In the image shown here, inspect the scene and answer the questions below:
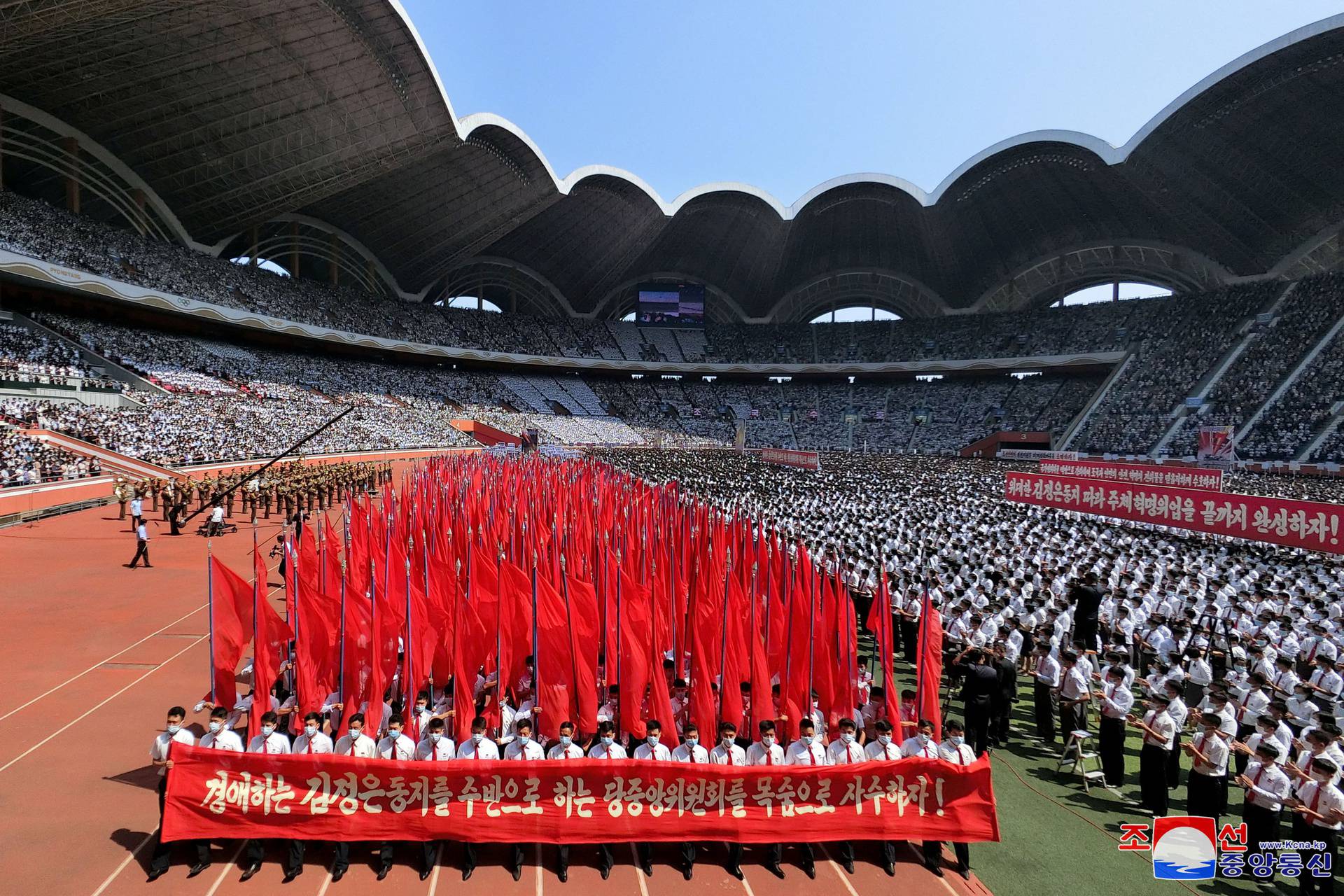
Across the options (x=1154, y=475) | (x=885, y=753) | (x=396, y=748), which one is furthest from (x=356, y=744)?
(x=1154, y=475)

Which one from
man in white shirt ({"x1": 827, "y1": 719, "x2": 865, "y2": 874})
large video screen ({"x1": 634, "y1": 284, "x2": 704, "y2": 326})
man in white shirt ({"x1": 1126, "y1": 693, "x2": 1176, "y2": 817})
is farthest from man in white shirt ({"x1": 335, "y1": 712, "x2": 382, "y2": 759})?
large video screen ({"x1": 634, "y1": 284, "x2": 704, "y2": 326})

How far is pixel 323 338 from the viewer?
155 feet

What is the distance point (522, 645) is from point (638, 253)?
5759 cm

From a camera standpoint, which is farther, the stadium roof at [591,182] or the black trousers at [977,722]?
the stadium roof at [591,182]

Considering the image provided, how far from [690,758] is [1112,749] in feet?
15.3

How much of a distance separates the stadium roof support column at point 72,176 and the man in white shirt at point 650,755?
4533cm

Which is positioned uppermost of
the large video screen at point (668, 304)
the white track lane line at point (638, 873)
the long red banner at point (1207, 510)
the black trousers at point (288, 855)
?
the large video screen at point (668, 304)

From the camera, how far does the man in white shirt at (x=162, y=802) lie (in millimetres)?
5332

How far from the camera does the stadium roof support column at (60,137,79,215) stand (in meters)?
34.1

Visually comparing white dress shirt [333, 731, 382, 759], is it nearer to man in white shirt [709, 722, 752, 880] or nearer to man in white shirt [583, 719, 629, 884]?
man in white shirt [583, 719, 629, 884]

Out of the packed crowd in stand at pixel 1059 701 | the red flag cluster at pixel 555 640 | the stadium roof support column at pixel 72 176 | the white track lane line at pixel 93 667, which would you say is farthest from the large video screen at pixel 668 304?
the red flag cluster at pixel 555 640

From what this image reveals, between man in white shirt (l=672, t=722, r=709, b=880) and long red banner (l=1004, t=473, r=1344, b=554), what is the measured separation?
14.8 m

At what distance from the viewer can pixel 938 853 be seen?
5.67 m

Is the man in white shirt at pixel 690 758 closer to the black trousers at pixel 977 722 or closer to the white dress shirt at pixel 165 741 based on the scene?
the black trousers at pixel 977 722
